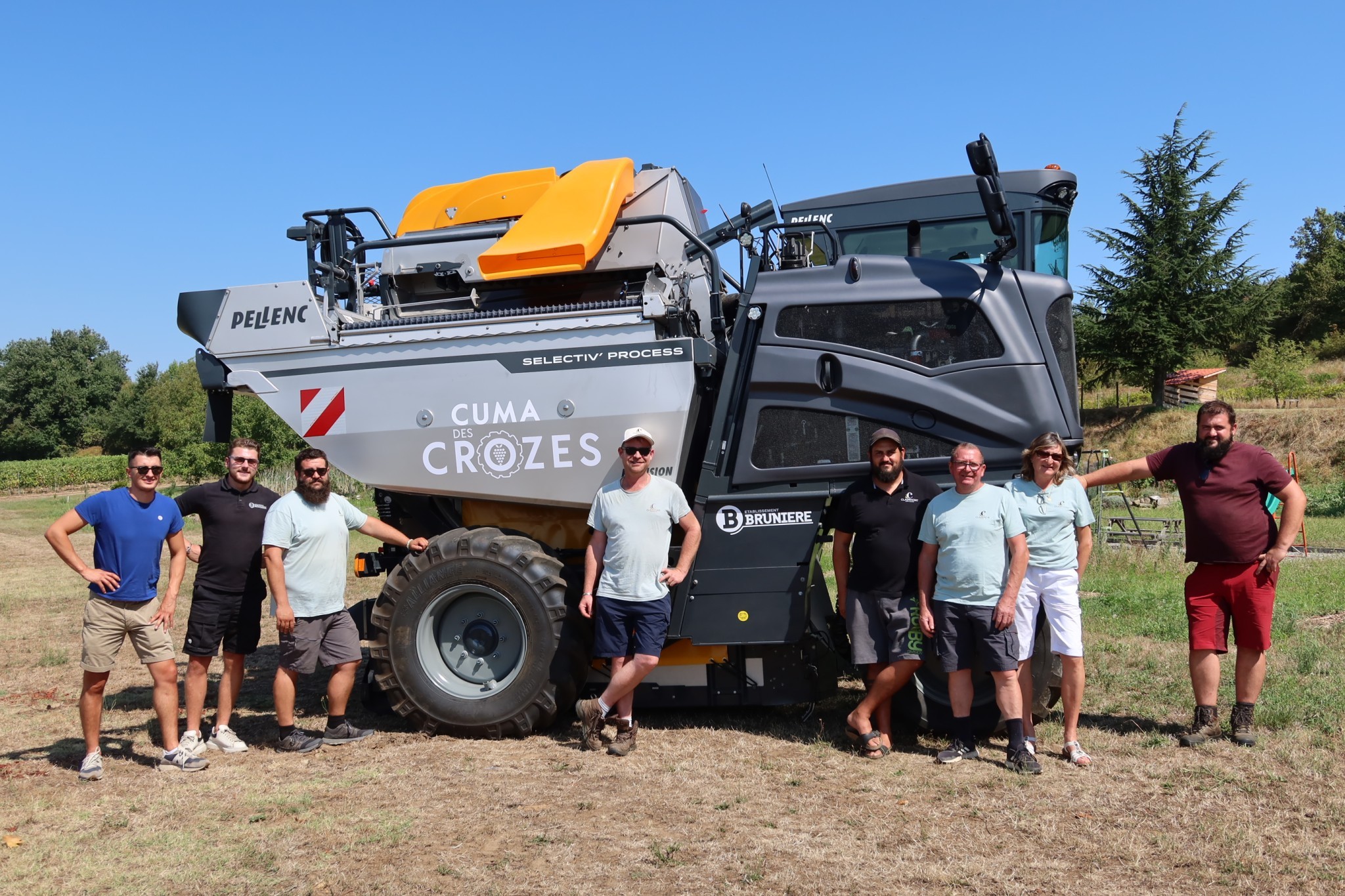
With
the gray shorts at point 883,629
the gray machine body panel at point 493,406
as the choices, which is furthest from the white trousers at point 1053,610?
the gray machine body panel at point 493,406

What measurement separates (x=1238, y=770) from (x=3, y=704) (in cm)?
784

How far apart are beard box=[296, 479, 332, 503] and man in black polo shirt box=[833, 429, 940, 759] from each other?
294 centimetres

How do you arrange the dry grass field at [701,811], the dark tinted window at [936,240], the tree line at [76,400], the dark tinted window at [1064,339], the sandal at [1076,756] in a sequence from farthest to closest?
the tree line at [76,400] < the dark tinted window at [936,240] < the dark tinted window at [1064,339] < the sandal at [1076,756] < the dry grass field at [701,811]

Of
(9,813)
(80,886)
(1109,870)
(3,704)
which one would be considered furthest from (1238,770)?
(3,704)

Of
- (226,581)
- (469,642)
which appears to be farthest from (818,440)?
(226,581)

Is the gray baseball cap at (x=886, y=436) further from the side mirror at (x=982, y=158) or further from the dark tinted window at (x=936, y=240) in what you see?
the dark tinted window at (x=936, y=240)

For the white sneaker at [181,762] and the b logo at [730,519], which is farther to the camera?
the b logo at [730,519]

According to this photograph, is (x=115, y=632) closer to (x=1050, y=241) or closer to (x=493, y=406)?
(x=493, y=406)

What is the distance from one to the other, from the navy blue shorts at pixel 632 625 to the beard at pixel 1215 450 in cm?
305

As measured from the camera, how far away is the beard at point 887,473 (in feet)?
17.8

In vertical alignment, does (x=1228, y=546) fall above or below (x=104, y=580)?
above

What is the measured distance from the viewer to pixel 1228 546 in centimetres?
549

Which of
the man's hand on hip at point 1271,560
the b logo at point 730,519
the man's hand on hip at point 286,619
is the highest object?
the b logo at point 730,519

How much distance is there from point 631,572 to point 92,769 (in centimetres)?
306
